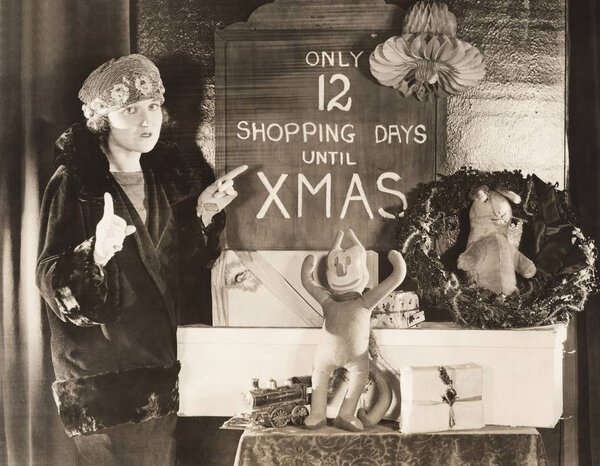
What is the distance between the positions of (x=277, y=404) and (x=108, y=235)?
0.71 metres

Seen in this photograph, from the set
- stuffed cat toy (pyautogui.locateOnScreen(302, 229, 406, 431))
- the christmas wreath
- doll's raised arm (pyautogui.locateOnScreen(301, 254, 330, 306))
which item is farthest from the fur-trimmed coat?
the christmas wreath

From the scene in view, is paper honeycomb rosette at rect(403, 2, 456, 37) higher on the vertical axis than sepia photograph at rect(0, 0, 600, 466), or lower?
higher

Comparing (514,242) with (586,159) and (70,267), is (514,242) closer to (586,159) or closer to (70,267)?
(586,159)

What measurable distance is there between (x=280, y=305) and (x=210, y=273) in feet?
0.81

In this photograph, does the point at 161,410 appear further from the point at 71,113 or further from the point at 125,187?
the point at 71,113

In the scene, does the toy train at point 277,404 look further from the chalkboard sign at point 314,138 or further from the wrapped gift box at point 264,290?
the chalkboard sign at point 314,138

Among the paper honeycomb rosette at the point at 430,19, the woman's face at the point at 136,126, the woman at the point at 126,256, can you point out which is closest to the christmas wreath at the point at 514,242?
the paper honeycomb rosette at the point at 430,19

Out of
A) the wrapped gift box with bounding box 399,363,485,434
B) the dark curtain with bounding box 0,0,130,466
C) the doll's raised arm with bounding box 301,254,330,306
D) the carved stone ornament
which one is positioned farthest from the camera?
the dark curtain with bounding box 0,0,130,466

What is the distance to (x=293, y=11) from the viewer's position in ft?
8.63

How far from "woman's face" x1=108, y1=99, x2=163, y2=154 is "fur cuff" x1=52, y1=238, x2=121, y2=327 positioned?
334 millimetres

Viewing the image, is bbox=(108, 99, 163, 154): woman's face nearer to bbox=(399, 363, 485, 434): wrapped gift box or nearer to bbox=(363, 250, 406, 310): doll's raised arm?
bbox=(363, 250, 406, 310): doll's raised arm

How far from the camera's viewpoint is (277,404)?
7.73 feet

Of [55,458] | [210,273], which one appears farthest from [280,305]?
[55,458]

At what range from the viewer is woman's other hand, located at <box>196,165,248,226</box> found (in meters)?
2.61
